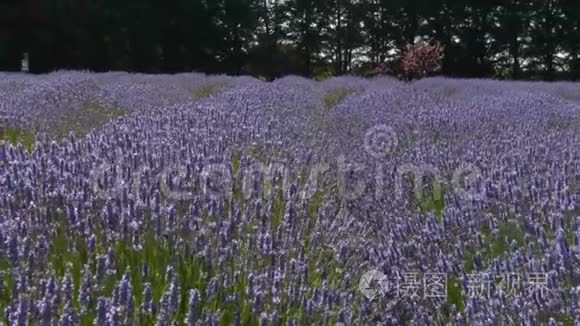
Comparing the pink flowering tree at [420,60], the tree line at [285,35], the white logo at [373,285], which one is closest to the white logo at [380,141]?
the white logo at [373,285]

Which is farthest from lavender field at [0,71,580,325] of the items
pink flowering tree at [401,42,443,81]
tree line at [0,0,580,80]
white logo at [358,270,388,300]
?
tree line at [0,0,580,80]

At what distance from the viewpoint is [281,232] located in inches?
90.4

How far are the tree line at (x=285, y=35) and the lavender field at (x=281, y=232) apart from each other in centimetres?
1893

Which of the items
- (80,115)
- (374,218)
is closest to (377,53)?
(80,115)

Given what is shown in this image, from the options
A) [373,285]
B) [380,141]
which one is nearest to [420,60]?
[380,141]

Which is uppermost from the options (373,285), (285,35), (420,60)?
(285,35)

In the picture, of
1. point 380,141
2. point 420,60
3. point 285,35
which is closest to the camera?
point 380,141

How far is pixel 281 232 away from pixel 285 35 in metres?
27.0

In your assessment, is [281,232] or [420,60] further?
[420,60]

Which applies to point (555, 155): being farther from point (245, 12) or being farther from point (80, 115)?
point (245, 12)

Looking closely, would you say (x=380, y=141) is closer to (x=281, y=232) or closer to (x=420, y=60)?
(x=281, y=232)

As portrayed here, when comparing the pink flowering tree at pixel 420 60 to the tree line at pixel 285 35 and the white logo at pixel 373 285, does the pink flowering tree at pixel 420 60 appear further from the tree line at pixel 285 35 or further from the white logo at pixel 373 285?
the white logo at pixel 373 285

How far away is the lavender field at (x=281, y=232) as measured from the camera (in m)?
1.84

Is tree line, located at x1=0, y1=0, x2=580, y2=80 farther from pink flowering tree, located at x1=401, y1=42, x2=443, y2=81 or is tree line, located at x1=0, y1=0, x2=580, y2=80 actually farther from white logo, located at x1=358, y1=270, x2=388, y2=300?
white logo, located at x1=358, y1=270, x2=388, y2=300
